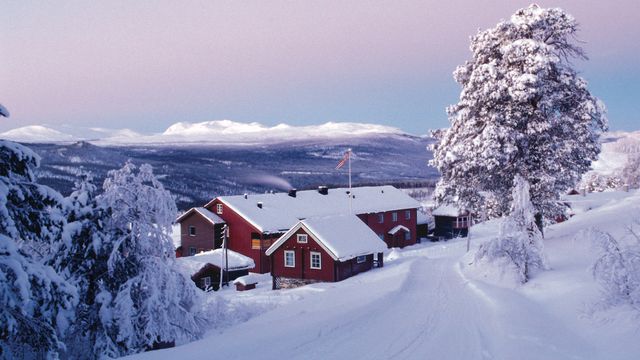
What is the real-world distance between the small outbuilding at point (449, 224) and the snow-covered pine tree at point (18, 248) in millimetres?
67796

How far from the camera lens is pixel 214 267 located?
157 feet

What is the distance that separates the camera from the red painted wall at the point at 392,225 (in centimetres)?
6298

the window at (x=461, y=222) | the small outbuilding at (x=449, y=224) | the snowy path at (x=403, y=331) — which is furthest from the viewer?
the window at (x=461, y=222)

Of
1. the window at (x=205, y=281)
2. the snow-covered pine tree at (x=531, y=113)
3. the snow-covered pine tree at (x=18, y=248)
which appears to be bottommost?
the window at (x=205, y=281)

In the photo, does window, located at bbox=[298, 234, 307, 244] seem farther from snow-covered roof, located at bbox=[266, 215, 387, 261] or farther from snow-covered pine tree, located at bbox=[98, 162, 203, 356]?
snow-covered pine tree, located at bbox=[98, 162, 203, 356]

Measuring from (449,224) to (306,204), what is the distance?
2676 cm

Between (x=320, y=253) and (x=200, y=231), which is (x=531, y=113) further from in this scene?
(x=200, y=231)

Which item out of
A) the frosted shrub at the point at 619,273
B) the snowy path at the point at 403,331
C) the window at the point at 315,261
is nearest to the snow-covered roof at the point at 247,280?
the window at the point at 315,261

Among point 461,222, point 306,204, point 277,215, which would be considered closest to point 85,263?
point 277,215

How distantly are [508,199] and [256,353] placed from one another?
22.1m

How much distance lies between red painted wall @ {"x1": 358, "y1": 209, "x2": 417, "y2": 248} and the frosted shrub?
1741 inches

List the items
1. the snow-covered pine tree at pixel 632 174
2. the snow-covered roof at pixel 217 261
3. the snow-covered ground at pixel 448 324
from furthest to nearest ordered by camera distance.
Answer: the snow-covered pine tree at pixel 632 174 < the snow-covered roof at pixel 217 261 < the snow-covered ground at pixel 448 324

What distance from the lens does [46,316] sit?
12.4m

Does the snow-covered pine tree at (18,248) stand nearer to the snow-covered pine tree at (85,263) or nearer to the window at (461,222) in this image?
the snow-covered pine tree at (85,263)
